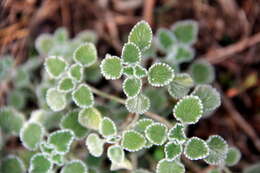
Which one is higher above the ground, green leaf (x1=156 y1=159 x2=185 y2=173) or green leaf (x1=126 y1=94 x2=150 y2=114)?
green leaf (x1=126 y1=94 x2=150 y2=114)

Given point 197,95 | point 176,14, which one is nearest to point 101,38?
point 176,14

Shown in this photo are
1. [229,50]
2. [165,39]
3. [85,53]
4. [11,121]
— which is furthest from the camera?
[229,50]

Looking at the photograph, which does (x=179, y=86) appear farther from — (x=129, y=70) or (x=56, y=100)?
(x=56, y=100)

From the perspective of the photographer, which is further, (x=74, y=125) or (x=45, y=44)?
(x=45, y=44)

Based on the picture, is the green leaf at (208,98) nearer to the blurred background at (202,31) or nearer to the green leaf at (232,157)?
the green leaf at (232,157)

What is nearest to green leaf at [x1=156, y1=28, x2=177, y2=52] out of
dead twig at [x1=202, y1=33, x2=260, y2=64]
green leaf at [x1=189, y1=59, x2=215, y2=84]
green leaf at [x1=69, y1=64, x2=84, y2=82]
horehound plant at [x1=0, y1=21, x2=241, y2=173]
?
horehound plant at [x1=0, y1=21, x2=241, y2=173]

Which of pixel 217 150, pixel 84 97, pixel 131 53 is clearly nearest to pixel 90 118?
pixel 84 97

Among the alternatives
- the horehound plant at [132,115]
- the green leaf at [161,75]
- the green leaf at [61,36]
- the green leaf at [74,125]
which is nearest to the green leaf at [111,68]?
the horehound plant at [132,115]

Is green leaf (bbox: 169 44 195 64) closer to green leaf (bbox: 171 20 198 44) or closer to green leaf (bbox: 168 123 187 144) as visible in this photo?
green leaf (bbox: 171 20 198 44)
